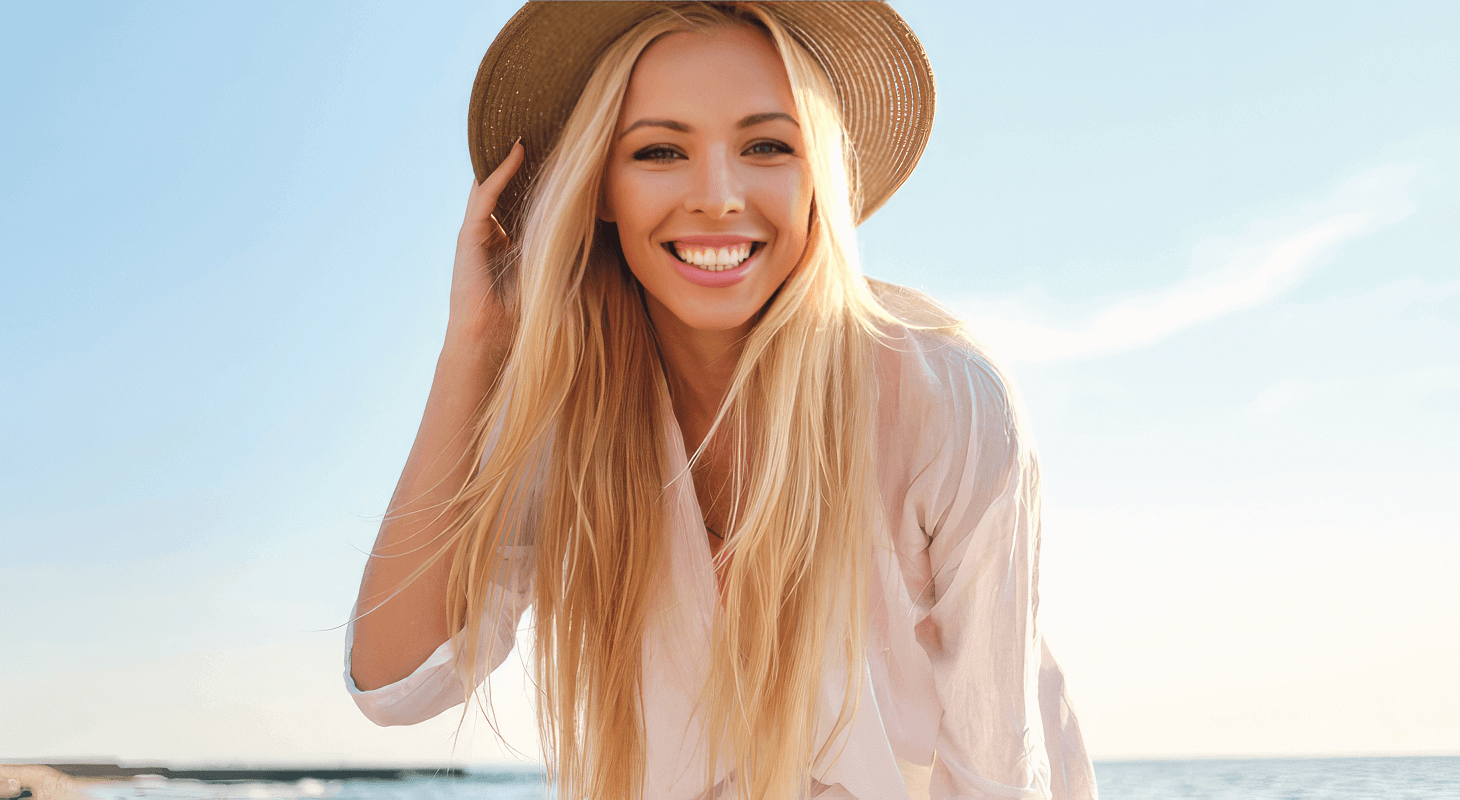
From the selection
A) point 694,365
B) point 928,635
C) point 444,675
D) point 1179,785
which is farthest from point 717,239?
point 1179,785

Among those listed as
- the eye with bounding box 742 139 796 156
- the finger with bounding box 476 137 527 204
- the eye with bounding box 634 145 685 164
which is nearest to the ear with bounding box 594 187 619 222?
the eye with bounding box 634 145 685 164

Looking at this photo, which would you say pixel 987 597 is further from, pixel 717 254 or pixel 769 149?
pixel 769 149

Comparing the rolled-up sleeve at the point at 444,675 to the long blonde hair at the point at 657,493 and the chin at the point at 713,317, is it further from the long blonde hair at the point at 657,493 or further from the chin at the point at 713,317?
the chin at the point at 713,317

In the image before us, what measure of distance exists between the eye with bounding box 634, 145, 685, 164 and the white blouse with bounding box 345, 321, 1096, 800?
61cm

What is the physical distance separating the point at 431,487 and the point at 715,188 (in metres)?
0.88

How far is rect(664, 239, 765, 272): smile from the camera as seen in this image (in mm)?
1906

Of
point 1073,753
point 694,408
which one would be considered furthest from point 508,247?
point 1073,753

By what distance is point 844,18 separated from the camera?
200 centimetres

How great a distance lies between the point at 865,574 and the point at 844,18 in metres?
1.17

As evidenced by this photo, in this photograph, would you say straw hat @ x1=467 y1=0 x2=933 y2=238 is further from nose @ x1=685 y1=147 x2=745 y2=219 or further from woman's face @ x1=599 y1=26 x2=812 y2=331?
nose @ x1=685 y1=147 x2=745 y2=219

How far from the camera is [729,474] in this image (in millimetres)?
2221

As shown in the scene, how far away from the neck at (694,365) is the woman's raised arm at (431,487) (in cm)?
39

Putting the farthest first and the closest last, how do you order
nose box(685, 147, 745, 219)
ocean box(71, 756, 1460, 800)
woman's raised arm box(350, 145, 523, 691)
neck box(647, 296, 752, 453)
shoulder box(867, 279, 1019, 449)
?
ocean box(71, 756, 1460, 800), neck box(647, 296, 752, 453), woman's raised arm box(350, 145, 523, 691), shoulder box(867, 279, 1019, 449), nose box(685, 147, 745, 219)

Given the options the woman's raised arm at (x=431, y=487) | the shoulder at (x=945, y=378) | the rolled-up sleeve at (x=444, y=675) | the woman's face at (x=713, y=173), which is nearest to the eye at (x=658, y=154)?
the woman's face at (x=713, y=173)
